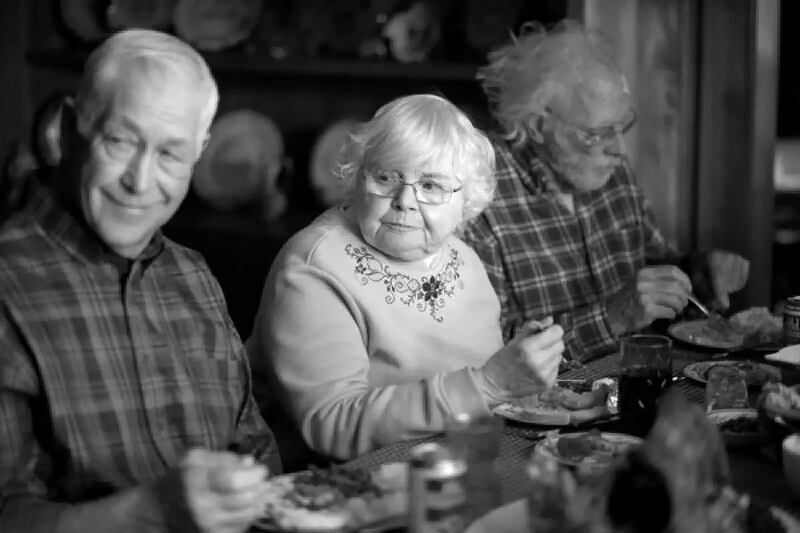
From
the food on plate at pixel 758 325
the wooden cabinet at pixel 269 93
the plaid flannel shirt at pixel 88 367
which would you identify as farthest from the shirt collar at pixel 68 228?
the wooden cabinet at pixel 269 93

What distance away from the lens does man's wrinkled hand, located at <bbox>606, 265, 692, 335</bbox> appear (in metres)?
2.59

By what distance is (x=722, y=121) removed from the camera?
3.82m

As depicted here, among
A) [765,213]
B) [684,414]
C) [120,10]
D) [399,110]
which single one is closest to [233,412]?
[399,110]

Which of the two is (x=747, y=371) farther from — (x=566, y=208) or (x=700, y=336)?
(x=566, y=208)

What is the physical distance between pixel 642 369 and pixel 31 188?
978 millimetres

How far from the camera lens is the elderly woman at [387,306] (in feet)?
6.09

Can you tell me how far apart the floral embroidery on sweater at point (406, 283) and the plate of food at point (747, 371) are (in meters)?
0.48

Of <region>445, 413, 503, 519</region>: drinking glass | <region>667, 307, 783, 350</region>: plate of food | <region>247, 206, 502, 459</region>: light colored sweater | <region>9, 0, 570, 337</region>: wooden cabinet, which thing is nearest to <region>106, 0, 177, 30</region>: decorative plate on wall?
<region>9, 0, 570, 337</region>: wooden cabinet

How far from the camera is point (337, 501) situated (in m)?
1.46

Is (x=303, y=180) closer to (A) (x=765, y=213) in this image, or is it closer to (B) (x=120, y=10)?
(B) (x=120, y=10)

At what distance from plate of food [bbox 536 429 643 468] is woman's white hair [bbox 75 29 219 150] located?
71 centimetres

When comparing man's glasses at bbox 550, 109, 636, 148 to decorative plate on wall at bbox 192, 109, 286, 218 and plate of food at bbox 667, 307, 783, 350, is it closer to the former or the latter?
plate of food at bbox 667, 307, 783, 350

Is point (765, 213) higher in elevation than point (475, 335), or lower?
lower

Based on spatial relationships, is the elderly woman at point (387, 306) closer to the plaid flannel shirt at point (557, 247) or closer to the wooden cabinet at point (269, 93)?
the plaid flannel shirt at point (557, 247)
